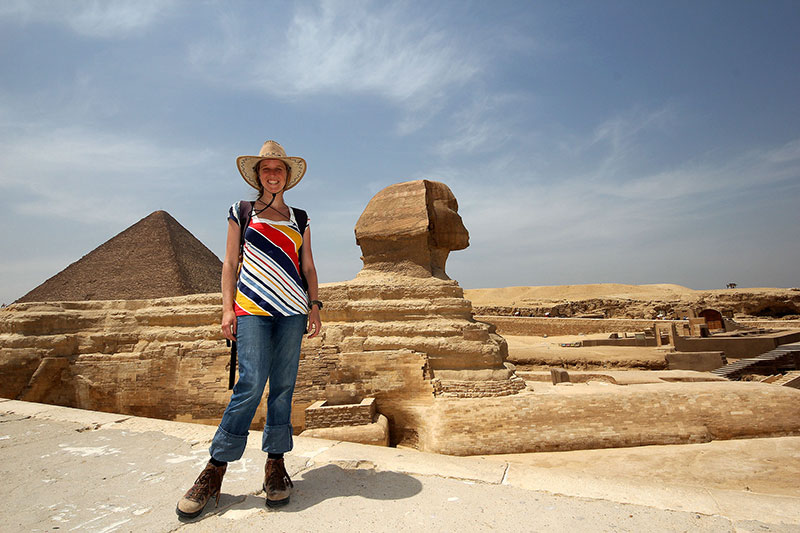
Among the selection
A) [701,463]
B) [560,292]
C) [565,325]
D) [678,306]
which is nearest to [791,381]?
[701,463]

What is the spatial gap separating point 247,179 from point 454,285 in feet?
15.2

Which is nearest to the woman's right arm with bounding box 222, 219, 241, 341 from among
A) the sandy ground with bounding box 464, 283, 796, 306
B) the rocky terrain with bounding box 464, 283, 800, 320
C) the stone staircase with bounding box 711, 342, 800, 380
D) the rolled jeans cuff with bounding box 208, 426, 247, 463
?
the rolled jeans cuff with bounding box 208, 426, 247, 463

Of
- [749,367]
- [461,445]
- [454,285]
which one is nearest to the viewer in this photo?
[461,445]

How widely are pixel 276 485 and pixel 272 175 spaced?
5.48ft

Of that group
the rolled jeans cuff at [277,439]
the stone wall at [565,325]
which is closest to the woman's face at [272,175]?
the rolled jeans cuff at [277,439]

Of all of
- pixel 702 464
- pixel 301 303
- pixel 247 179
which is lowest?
pixel 702 464

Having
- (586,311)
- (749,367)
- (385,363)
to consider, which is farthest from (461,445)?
(586,311)

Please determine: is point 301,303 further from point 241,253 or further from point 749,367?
point 749,367

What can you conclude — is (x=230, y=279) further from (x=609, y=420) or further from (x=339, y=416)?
(x=609, y=420)

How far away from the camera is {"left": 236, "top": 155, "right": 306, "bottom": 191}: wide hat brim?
2494 millimetres

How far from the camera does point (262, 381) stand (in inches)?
85.9

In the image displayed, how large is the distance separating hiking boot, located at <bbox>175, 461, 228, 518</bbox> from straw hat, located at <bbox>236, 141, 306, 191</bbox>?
61.9 inches

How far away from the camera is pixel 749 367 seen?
9.83 meters

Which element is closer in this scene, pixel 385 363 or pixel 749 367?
pixel 385 363
